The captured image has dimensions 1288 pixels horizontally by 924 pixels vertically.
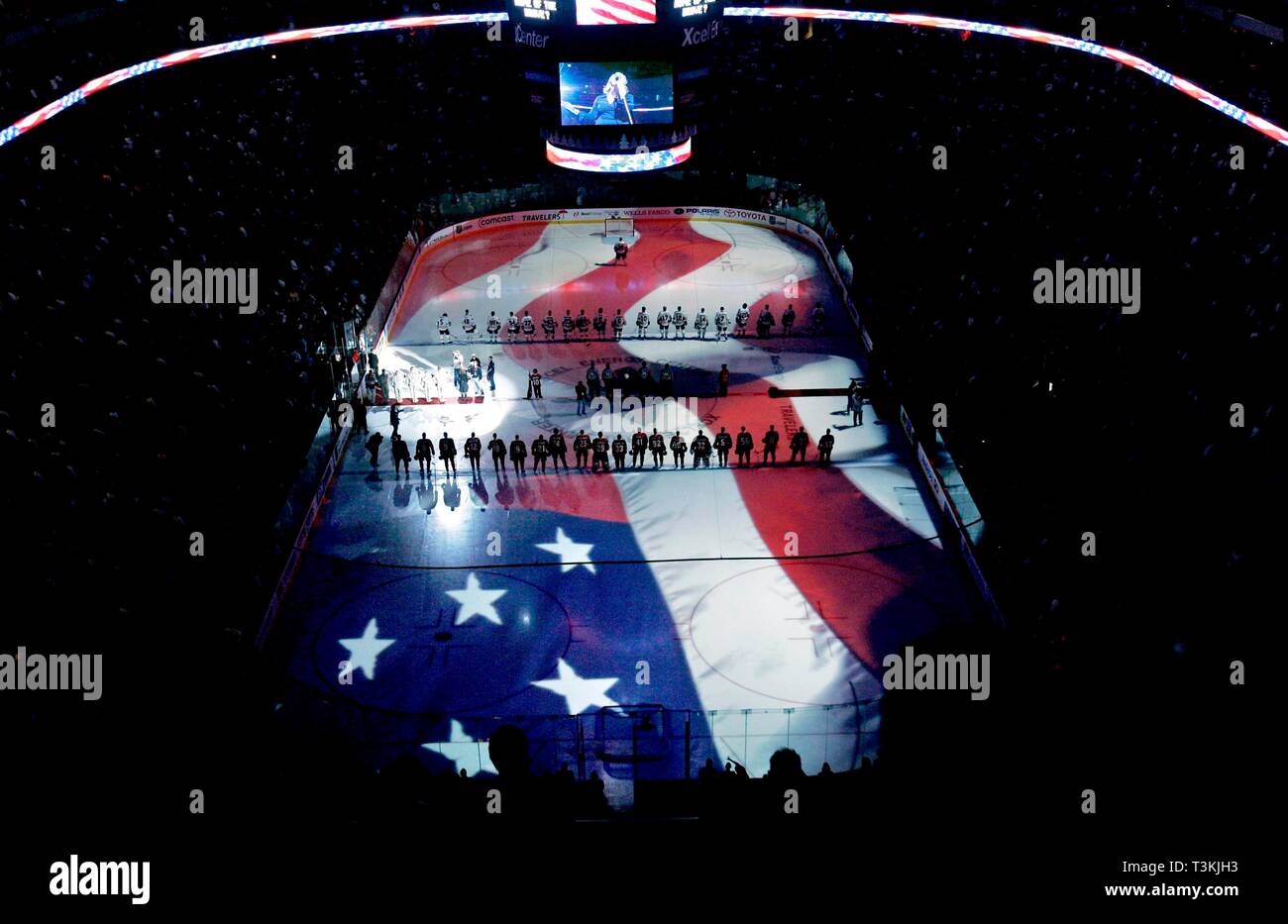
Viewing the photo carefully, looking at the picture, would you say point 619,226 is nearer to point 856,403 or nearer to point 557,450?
point 856,403

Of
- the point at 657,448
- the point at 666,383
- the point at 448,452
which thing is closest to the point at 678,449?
the point at 657,448

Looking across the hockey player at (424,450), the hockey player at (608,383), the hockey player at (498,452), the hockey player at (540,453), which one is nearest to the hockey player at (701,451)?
the hockey player at (540,453)

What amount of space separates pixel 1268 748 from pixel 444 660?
34.4ft

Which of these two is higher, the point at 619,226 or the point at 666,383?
the point at 619,226

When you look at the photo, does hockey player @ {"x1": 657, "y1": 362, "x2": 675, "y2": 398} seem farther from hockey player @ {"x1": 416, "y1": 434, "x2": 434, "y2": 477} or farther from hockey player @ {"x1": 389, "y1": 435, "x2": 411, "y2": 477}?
hockey player @ {"x1": 389, "y1": 435, "x2": 411, "y2": 477}

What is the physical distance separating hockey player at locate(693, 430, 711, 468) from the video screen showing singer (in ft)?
32.9

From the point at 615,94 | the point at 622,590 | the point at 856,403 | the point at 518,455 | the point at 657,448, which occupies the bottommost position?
the point at 622,590

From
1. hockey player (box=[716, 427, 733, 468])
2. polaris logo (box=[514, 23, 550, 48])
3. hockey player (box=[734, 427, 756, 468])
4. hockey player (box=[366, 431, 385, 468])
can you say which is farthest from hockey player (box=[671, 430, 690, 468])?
polaris logo (box=[514, 23, 550, 48])

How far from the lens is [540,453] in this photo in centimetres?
1994

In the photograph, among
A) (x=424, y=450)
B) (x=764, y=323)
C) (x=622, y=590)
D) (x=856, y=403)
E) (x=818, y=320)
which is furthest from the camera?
(x=818, y=320)

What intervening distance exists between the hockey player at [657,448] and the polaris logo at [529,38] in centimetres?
1058

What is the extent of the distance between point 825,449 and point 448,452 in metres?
7.50
